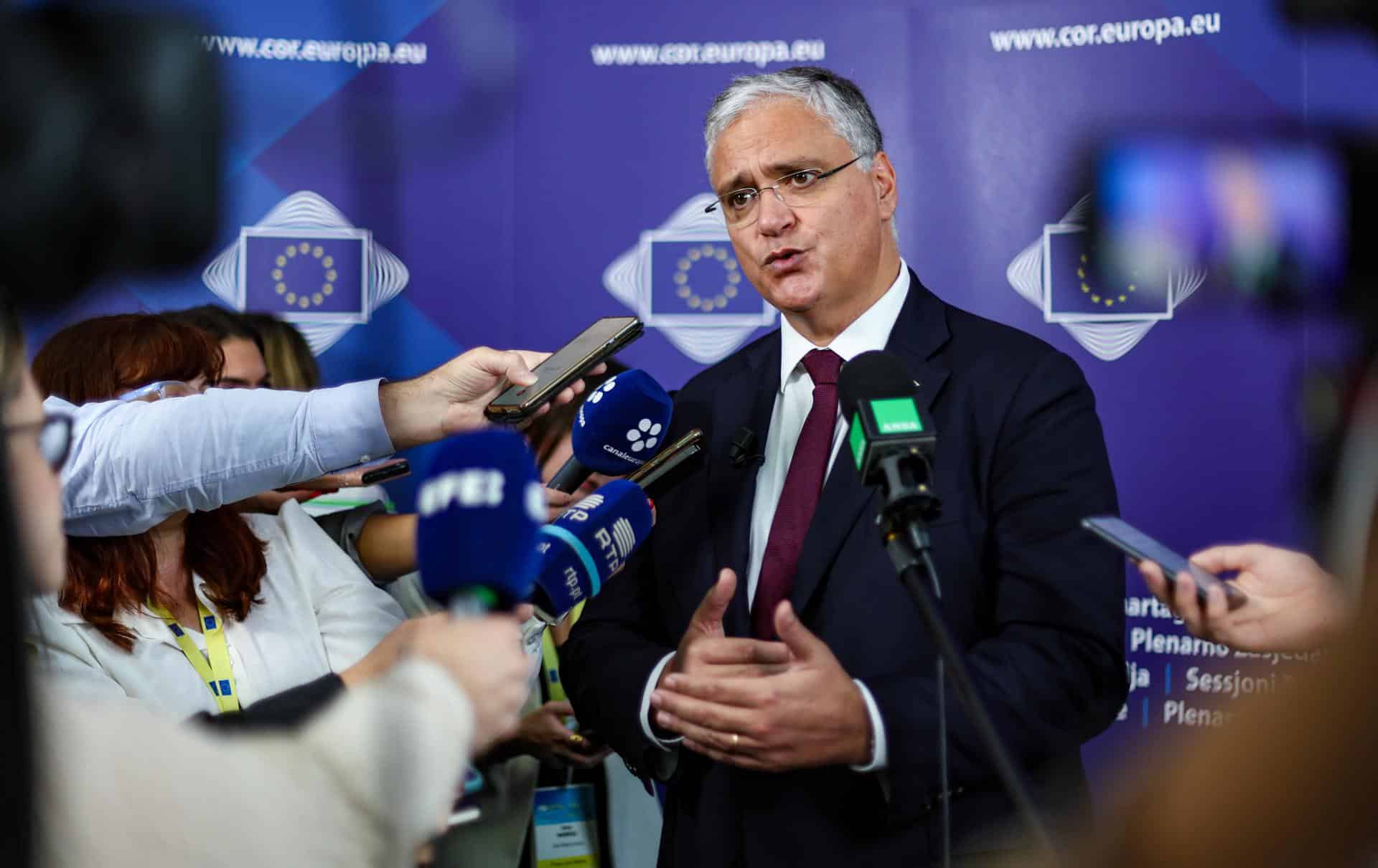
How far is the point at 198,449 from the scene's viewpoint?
158 centimetres

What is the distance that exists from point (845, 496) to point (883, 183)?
26.3 inches

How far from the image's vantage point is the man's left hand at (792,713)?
59.4 inches

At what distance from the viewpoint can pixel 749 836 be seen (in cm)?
166

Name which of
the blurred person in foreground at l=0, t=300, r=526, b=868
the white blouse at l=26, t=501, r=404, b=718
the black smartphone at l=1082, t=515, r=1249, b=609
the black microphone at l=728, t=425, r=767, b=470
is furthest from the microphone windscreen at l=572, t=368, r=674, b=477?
the blurred person in foreground at l=0, t=300, r=526, b=868

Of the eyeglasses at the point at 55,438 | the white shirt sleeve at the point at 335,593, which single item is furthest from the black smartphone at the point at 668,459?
the eyeglasses at the point at 55,438

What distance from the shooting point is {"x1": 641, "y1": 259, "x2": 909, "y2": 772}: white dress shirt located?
5.83 feet

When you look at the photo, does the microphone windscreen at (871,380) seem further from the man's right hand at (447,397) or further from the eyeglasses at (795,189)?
the eyeglasses at (795,189)

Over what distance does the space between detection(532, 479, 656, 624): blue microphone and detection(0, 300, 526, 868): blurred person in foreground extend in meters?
0.35

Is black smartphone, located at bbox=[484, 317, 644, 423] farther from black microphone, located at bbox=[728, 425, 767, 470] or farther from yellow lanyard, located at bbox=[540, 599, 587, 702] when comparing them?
yellow lanyard, located at bbox=[540, 599, 587, 702]

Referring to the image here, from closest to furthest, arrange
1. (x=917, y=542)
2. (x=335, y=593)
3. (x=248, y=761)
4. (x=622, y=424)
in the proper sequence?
(x=248, y=761) → (x=917, y=542) → (x=622, y=424) → (x=335, y=593)

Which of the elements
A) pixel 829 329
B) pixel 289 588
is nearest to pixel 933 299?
pixel 829 329

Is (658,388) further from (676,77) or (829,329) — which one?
(676,77)

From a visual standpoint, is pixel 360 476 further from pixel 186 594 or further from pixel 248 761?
pixel 248 761

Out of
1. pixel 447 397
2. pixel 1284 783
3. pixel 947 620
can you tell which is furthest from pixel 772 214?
pixel 1284 783
